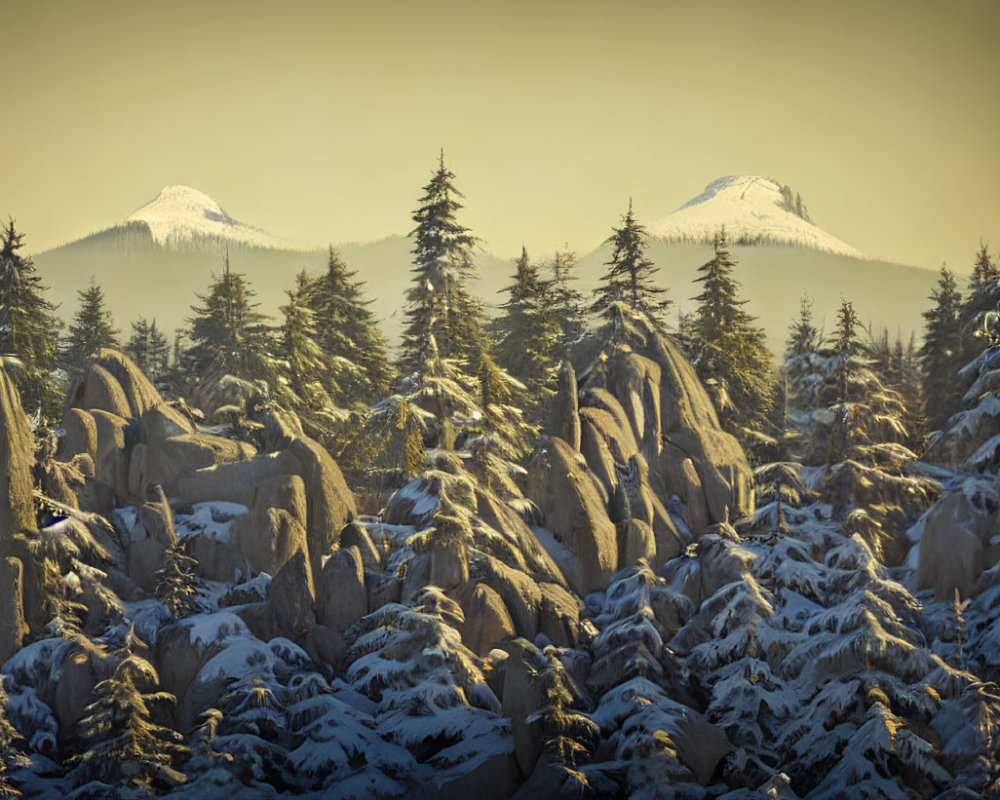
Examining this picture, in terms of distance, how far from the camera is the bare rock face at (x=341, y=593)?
2967cm

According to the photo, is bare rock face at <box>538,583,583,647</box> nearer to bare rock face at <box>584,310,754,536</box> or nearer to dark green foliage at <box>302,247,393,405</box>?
bare rock face at <box>584,310,754,536</box>

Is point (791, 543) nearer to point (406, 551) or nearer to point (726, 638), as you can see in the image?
point (726, 638)

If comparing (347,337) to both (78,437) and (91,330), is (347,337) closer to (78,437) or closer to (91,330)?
(78,437)

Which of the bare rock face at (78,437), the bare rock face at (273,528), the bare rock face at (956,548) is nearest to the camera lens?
the bare rock face at (956,548)

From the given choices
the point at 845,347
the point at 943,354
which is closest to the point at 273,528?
the point at 845,347

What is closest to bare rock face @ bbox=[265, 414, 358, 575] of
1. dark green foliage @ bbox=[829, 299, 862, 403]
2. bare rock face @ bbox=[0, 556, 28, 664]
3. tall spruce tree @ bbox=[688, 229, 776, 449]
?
bare rock face @ bbox=[0, 556, 28, 664]

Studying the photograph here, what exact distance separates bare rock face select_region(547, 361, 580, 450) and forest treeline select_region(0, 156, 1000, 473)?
1.47 meters

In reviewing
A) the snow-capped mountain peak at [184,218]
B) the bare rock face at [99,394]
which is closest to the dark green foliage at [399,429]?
the bare rock face at [99,394]

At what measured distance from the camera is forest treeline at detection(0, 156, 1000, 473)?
116 ft

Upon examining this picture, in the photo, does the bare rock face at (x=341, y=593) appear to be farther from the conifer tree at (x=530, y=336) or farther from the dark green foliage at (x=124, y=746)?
the conifer tree at (x=530, y=336)

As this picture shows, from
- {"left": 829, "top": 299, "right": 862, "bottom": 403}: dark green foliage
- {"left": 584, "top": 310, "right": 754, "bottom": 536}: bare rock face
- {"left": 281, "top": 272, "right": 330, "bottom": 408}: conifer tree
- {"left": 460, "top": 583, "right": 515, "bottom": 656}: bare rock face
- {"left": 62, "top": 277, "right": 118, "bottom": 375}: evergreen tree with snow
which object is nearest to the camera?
{"left": 460, "top": 583, "right": 515, "bottom": 656}: bare rock face

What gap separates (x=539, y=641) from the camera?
1160 inches

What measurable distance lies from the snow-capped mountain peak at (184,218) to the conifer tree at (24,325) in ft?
115

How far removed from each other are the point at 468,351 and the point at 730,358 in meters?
14.7
